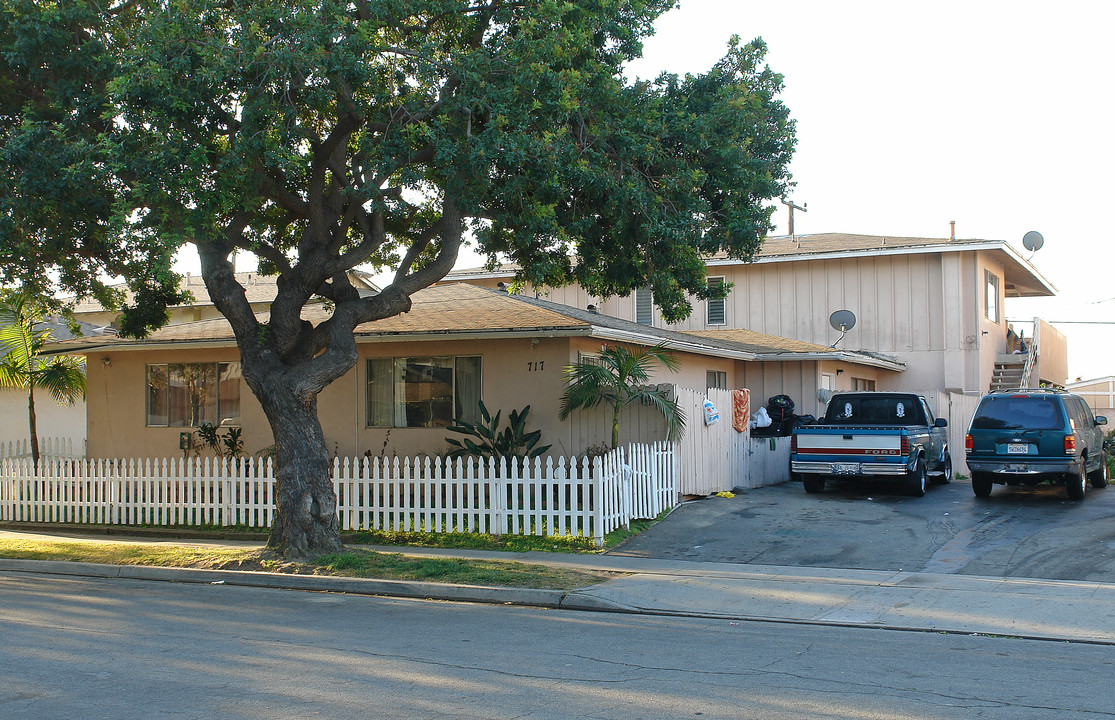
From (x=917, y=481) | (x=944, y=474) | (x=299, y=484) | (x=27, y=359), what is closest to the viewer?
(x=299, y=484)

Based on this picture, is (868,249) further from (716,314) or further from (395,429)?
(395,429)

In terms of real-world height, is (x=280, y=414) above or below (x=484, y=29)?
below

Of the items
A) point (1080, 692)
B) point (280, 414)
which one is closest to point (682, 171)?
point (280, 414)

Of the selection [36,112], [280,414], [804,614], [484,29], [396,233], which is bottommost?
[804,614]

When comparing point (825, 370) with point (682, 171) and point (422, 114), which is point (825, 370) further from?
point (422, 114)

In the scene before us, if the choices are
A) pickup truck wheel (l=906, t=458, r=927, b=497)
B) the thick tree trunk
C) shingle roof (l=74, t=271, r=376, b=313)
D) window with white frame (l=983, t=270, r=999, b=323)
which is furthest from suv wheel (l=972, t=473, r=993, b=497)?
shingle roof (l=74, t=271, r=376, b=313)

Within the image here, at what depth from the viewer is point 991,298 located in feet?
91.9

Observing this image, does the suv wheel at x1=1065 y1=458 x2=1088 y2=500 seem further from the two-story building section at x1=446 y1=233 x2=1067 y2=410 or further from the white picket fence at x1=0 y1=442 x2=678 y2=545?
the two-story building section at x1=446 y1=233 x2=1067 y2=410

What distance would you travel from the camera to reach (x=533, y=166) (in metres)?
11.7

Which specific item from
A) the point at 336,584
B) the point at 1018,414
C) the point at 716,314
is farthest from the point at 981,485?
the point at 716,314

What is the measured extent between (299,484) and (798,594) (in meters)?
6.10

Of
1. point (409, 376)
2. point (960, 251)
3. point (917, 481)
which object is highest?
point (960, 251)

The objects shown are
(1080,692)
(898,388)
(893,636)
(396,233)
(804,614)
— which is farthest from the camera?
(898,388)

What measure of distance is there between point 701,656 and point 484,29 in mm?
8779
